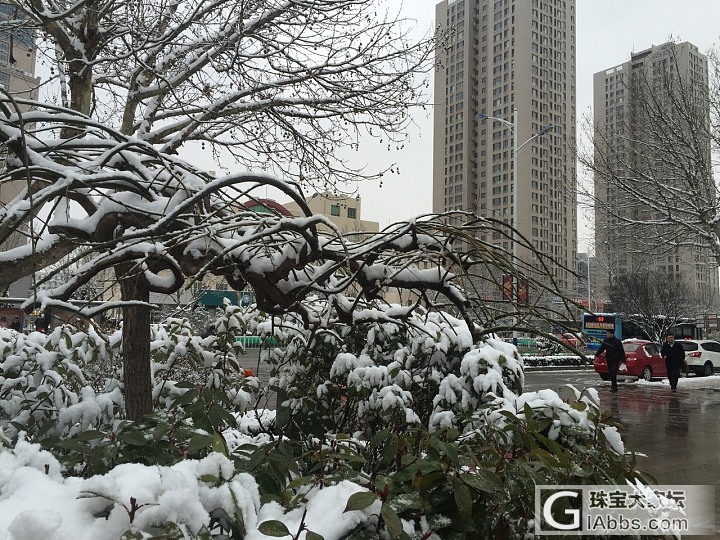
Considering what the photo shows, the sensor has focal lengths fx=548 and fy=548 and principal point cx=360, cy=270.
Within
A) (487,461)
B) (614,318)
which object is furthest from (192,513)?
(614,318)

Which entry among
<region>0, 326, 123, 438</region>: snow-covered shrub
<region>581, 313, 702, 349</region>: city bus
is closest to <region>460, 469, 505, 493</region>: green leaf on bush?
<region>0, 326, 123, 438</region>: snow-covered shrub

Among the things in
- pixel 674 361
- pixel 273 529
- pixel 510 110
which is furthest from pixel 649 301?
pixel 273 529

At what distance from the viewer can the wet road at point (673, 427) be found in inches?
259

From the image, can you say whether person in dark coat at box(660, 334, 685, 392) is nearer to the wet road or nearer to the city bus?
the wet road

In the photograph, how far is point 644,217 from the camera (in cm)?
1864

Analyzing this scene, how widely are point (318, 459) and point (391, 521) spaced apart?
1.51ft

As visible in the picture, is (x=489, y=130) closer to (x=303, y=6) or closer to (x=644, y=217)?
(x=644, y=217)

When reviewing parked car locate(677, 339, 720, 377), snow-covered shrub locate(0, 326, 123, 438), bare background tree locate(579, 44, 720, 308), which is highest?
bare background tree locate(579, 44, 720, 308)

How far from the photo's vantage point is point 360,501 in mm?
1299

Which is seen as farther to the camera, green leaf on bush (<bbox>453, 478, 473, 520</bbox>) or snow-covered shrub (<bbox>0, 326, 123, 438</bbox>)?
snow-covered shrub (<bbox>0, 326, 123, 438</bbox>)

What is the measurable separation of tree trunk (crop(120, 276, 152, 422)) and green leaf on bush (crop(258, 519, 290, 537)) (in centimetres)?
275

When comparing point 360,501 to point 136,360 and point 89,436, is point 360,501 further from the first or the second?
point 136,360

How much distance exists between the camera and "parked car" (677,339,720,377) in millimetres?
22938

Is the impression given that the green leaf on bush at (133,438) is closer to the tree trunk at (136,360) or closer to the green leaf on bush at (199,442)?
the green leaf on bush at (199,442)
